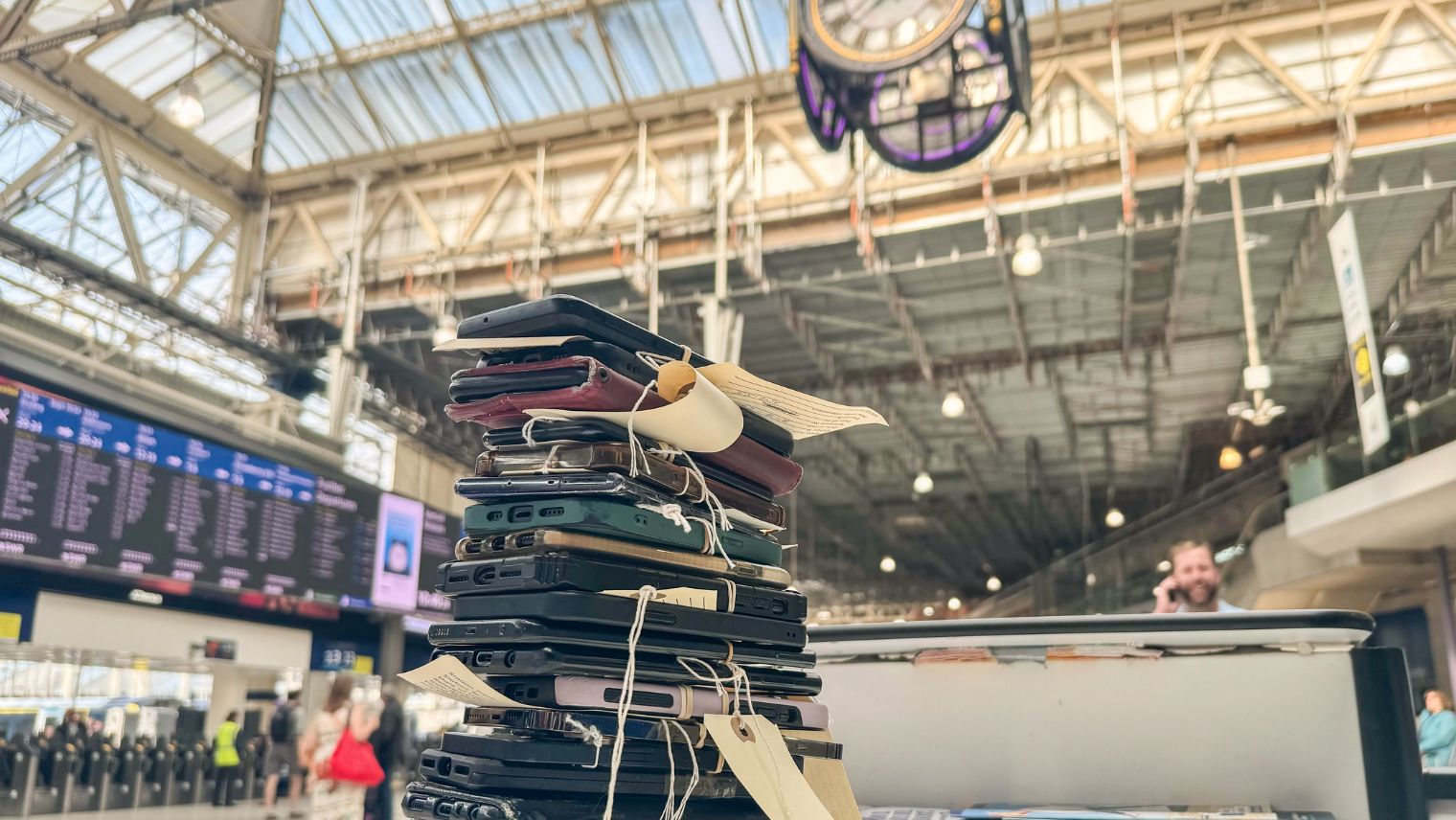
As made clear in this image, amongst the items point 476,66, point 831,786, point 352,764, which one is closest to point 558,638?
point 831,786

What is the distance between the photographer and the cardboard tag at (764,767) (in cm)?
120

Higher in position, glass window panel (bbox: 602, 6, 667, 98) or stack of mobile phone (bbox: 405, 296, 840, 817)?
glass window panel (bbox: 602, 6, 667, 98)

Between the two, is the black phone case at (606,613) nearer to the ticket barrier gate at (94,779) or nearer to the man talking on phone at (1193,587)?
the man talking on phone at (1193,587)

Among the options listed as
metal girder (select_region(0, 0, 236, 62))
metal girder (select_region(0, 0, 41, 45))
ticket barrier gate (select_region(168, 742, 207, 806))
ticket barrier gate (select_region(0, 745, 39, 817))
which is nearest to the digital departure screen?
metal girder (select_region(0, 0, 236, 62))

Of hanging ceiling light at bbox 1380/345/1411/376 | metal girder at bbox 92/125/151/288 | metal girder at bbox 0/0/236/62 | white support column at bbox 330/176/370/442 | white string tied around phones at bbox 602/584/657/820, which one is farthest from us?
hanging ceiling light at bbox 1380/345/1411/376

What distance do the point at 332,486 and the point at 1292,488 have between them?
12741 mm

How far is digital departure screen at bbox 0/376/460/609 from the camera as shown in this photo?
7953 millimetres

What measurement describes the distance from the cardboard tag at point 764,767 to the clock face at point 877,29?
10.5 ft

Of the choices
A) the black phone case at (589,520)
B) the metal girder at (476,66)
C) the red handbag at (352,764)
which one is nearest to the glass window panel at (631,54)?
the metal girder at (476,66)

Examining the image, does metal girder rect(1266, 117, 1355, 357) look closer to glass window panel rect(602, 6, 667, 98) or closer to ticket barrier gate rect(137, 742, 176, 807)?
glass window panel rect(602, 6, 667, 98)

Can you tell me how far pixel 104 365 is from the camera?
10180 millimetres

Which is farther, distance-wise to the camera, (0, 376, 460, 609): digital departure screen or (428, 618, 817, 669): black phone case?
(0, 376, 460, 609): digital departure screen

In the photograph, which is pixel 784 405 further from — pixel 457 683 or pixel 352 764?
pixel 352 764

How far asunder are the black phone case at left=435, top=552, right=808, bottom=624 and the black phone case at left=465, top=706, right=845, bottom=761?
14 cm
